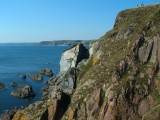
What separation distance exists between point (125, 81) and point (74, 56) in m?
31.3

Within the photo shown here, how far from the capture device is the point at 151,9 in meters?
47.5

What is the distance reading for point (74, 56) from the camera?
6538 cm

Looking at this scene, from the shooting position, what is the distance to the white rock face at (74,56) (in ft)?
212

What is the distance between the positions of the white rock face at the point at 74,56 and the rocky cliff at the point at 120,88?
2140cm

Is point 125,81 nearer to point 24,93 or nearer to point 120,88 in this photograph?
point 120,88

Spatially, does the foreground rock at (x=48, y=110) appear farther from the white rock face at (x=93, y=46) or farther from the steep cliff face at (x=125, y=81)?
the white rock face at (x=93, y=46)

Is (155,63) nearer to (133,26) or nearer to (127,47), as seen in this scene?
(127,47)

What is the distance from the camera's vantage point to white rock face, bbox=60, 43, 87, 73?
6450 cm

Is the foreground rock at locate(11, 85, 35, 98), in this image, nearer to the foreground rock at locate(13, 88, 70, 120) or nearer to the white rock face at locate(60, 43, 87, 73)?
the white rock face at locate(60, 43, 87, 73)

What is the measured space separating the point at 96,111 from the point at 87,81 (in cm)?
602

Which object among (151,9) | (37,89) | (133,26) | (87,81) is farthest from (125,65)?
(37,89)

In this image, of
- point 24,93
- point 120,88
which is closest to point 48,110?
point 120,88

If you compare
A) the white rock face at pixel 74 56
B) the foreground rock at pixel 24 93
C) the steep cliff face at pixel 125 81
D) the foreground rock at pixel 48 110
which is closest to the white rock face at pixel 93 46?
the steep cliff face at pixel 125 81

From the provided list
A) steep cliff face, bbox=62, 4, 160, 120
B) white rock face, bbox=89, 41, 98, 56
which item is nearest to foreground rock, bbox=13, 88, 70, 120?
steep cliff face, bbox=62, 4, 160, 120
